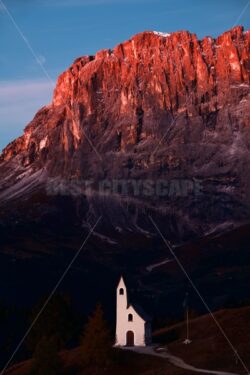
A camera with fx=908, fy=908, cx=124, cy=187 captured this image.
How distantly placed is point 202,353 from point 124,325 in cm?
1749

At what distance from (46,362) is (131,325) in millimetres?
12723

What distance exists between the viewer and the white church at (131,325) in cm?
11525

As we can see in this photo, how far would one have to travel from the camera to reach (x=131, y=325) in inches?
4582

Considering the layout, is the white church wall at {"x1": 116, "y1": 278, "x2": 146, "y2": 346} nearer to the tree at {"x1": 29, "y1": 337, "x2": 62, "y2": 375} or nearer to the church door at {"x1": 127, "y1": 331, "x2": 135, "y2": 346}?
the church door at {"x1": 127, "y1": 331, "x2": 135, "y2": 346}

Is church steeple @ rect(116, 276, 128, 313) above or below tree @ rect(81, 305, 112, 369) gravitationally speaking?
above

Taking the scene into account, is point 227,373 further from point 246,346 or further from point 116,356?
point 116,356

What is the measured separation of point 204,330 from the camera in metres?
113

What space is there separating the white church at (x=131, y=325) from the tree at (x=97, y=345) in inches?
197

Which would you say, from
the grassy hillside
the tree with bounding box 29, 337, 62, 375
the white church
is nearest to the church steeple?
the white church

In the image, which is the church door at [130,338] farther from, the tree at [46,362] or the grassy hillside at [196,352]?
the tree at [46,362]

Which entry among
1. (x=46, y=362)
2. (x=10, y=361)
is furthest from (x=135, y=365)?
(x=10, y=361)

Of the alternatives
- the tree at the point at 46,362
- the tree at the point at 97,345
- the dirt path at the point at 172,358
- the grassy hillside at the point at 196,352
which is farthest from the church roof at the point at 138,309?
the tree at the point at 46,362

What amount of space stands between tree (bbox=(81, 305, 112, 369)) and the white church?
197 inches

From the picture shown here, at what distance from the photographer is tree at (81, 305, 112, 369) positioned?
106m
